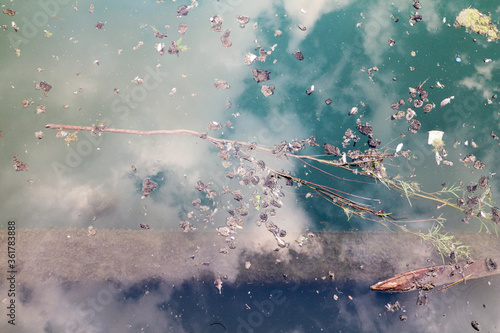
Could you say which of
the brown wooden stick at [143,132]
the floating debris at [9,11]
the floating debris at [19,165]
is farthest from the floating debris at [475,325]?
the floating debris at [9,11]

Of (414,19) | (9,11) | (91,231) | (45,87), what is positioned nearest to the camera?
(91,231)

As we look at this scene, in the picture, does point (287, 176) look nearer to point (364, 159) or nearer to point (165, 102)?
point (364, 159)

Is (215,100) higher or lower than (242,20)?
lower

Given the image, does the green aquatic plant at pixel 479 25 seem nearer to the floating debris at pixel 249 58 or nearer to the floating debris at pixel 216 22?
the floating debris at pixel 249 58

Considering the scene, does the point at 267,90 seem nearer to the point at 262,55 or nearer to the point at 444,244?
the point at 262,55

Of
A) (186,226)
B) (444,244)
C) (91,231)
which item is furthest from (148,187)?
(444,244)
